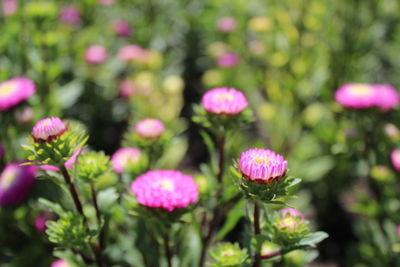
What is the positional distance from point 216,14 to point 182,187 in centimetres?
226

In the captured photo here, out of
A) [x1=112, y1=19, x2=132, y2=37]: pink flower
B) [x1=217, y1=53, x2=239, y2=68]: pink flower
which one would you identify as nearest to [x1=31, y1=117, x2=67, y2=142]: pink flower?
[x1=217, y1=53, x2=239, y2=68]: pink flower

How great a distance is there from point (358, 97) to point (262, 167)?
0.94 m

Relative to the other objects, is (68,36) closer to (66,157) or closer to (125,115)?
(125,115)

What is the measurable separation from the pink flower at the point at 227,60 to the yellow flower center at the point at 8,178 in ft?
4.73

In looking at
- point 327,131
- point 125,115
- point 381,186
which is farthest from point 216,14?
point 381,186

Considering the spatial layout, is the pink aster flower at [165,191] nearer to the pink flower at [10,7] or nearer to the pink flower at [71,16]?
the pink flower at [10,7]

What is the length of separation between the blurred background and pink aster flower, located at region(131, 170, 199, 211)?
24.8 inches

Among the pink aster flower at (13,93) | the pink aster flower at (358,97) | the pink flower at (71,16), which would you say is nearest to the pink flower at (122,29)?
the pink flower at (71,16)

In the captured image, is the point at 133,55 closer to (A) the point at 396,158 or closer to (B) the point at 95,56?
(B) the point at 95,56

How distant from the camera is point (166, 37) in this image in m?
2.95

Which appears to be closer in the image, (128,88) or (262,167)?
(262,167)

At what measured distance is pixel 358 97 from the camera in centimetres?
156

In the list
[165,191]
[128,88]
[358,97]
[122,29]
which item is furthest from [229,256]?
[122,29]

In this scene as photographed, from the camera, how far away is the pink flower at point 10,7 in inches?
87.8
